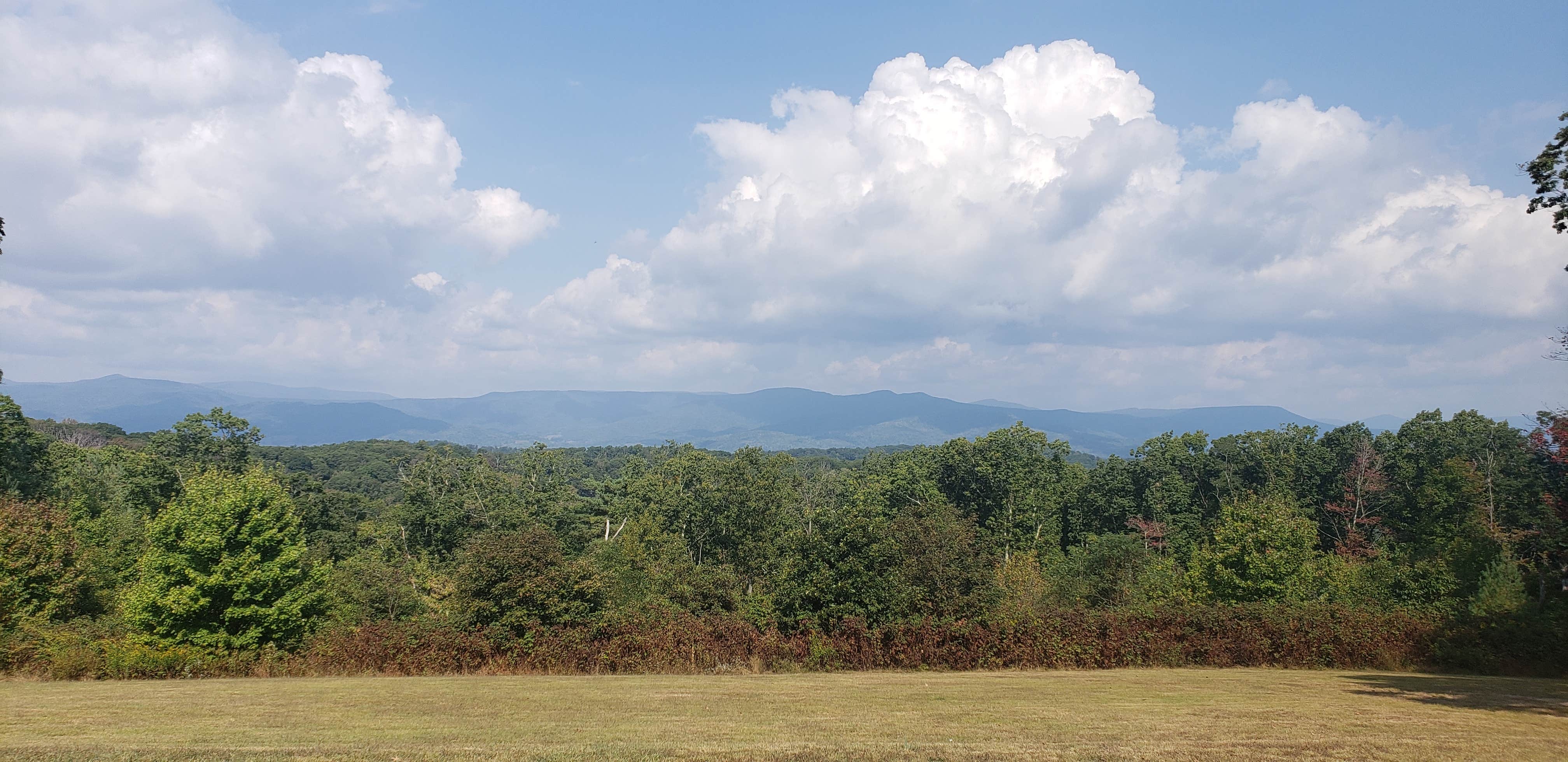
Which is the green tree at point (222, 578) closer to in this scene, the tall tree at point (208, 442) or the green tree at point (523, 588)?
the green tree at point (523, 588)

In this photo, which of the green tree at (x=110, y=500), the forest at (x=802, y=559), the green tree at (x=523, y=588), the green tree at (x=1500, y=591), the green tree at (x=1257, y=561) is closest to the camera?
the forest at (x=802, y=559)

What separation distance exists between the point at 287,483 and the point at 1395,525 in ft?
283

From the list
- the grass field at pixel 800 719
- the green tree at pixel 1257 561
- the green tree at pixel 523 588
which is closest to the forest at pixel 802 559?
the green tree at pixel 523 588

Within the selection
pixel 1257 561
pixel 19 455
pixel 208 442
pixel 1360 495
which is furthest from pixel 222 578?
pixel 1360 495

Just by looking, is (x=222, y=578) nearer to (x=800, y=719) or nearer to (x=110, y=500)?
(x=800, y=719)

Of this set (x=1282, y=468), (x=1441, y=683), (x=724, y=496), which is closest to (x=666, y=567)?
(x=724, y=496)

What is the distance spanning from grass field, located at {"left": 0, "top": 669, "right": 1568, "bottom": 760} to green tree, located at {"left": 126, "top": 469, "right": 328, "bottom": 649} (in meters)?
8.42

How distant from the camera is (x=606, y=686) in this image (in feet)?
51.6

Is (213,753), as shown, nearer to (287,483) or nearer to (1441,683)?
(1441,683)

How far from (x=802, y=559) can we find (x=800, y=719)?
14649mm

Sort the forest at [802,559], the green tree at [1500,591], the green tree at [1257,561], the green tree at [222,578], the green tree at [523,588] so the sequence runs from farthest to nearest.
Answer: the green tree at [1257,561]
the green tree at [222,578]
the green tree at [523,588]
the green tree at [1500,591]
the forest at [802,559]

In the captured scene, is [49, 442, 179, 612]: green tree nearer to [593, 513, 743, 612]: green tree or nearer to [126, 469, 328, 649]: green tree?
[126, 469, 328, 649]: green tree

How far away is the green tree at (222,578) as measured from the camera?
2453 centimetres

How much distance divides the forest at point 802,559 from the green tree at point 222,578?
4.0 inches
